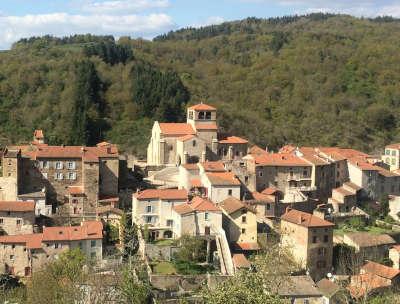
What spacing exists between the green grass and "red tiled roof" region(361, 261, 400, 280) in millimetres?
13156

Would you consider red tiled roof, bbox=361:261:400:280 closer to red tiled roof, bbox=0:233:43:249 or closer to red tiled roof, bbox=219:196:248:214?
red tiled roof, bbox=219:196:248:214

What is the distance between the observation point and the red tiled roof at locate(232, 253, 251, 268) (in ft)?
133

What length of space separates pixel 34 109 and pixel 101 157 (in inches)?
1077

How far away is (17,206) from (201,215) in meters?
12.7

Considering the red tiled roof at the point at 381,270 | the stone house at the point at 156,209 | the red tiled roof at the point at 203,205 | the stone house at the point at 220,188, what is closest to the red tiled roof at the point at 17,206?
the stone house at the point at 156,209

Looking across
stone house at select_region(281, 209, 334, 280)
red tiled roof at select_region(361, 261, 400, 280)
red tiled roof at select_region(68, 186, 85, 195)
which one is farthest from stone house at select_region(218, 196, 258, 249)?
red tiled roof at select_region(68, 186, 85, 195)

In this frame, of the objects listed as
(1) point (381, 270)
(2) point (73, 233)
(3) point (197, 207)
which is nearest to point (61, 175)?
(2) point (73, 233)

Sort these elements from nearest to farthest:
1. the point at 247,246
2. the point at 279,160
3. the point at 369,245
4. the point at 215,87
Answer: the point at 247,246 → the point at 369,245 → the point at 279,160 → the point at 215,87

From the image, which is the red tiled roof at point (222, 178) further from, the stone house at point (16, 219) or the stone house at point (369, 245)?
the stone house at point (16, 219)

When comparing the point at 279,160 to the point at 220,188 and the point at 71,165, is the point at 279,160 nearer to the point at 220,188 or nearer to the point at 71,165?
the point at 220,188

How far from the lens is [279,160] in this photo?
54.3m

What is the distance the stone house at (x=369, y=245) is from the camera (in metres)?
47.2

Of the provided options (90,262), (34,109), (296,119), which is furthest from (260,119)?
(90,262)

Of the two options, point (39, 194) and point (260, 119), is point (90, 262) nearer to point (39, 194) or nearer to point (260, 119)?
point (39, 194)
